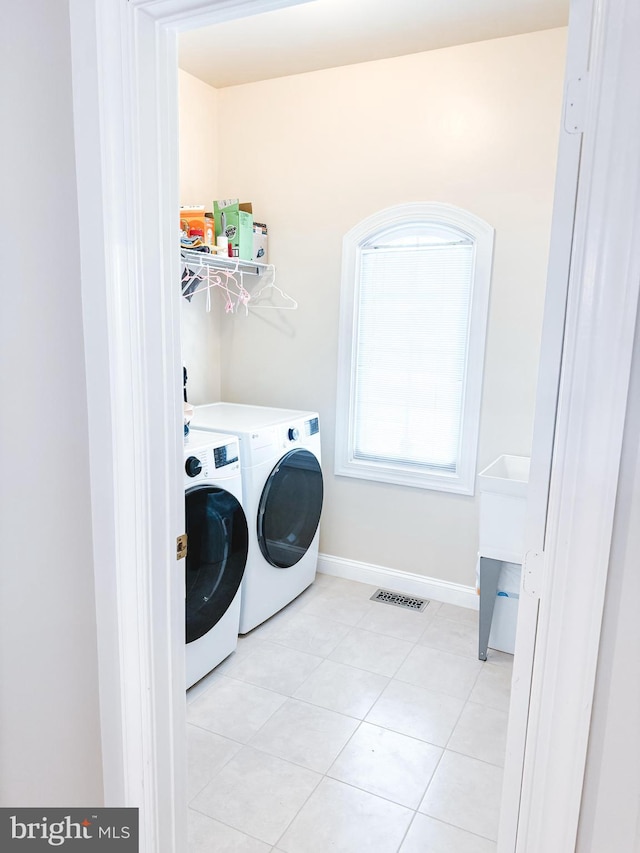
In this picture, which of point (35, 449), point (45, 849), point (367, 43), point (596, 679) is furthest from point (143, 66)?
point (367, 43)

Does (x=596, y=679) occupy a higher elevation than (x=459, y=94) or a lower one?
lower

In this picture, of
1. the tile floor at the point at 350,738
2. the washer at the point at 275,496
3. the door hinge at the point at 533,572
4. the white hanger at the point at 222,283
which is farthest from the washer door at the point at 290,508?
the door hinge at the point at 533,572

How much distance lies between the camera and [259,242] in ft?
10.4

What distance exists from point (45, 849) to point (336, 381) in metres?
2.35

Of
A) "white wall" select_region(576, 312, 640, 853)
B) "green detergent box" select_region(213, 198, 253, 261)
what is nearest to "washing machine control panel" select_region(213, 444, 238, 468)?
"green detergent box" select_region(213, 198, 253, 261)

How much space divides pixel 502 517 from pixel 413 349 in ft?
3.37

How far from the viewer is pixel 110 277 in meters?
1.13

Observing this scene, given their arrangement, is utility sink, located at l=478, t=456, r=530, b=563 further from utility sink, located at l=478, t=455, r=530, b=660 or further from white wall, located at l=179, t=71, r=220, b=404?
white wall, located at l=179, t=71, r=220, b=404

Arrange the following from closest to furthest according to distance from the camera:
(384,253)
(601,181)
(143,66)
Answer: (601,181) < (143,66) < (384,253)

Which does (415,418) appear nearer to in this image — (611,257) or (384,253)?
(384,253)

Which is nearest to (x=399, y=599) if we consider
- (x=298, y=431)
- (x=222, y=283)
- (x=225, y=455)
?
(x=298, y=431)

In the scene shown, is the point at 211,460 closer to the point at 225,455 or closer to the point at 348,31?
the point at 225,455

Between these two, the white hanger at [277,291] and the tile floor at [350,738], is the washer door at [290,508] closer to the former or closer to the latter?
the tile floor at [350,738]

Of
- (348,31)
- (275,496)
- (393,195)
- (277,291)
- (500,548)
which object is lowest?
(500,548)
